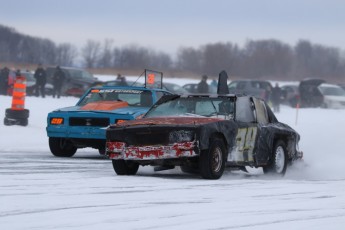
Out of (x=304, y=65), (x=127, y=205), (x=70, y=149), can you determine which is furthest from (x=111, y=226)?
(x=304, y=65)

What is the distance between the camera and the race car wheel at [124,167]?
11.9 metres

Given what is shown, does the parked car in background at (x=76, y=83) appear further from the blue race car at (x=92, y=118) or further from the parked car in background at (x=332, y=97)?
the blue race car at (x=92, y=118)

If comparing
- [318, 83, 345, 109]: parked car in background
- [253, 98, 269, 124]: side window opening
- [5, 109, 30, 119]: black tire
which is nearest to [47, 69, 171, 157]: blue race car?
[253, 98, 269, 124]: side window opening

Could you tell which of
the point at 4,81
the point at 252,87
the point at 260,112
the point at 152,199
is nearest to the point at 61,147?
the point at 260,112

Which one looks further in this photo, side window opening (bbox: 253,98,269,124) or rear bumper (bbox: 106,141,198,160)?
side window opening (bbox: 253,98,269,124)

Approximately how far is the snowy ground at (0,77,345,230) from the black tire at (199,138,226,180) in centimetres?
15

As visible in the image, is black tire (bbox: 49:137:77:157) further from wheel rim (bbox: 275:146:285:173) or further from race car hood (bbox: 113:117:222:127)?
wheel rim (bbox: 275:146:285:173)

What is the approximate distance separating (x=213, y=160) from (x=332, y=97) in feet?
117

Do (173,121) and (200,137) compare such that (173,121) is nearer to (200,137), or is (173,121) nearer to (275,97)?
(200,137)

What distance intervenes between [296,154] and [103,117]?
3.38 meters

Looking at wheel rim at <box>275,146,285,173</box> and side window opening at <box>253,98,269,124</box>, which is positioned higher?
side window opening at <box>253,98,269,124</box>

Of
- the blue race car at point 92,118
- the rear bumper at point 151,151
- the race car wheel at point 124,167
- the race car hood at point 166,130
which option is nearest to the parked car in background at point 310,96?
the blue race car at point 92,118

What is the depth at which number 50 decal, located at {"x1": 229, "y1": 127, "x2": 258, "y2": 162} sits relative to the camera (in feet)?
39.9

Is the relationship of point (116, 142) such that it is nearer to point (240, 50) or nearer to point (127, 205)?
point (127, 205)
